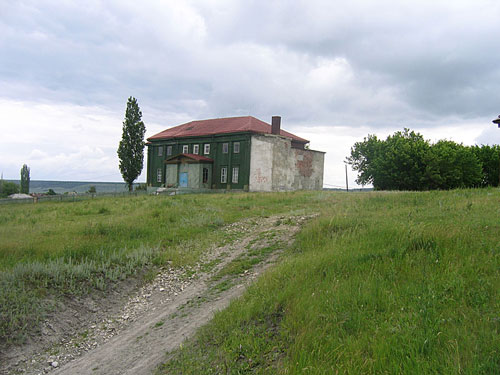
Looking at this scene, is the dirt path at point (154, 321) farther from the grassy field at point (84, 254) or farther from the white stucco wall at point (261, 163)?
the white stucco wall at point (261, 163)

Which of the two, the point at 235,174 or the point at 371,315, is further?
the point at 235,174

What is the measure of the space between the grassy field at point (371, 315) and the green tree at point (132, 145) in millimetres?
46242

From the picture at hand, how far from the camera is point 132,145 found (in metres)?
49.7

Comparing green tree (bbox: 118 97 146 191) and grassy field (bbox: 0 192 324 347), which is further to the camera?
green tree (bbox: 118 97 146 191)

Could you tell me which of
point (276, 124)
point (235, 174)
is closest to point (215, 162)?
point (235, 174)

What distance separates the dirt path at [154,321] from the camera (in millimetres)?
5609

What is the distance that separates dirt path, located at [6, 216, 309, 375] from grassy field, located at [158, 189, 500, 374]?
735mm

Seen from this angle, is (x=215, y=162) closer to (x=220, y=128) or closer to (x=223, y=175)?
(x=223, y=175)

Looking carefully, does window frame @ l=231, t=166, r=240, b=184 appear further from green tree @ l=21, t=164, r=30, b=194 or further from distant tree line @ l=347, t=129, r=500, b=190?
green tree @ l=21, t=164, r=30, b=194

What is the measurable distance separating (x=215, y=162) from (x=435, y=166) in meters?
26.6

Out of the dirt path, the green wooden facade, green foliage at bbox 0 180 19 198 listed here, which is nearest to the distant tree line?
the green wooden facade

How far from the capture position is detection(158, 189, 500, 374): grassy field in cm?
387

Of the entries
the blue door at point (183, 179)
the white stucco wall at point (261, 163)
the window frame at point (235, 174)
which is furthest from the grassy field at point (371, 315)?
the blue door at point (183, 179)

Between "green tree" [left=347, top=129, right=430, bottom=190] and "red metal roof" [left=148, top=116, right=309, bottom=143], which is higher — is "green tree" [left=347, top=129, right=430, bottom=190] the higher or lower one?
the lower one
